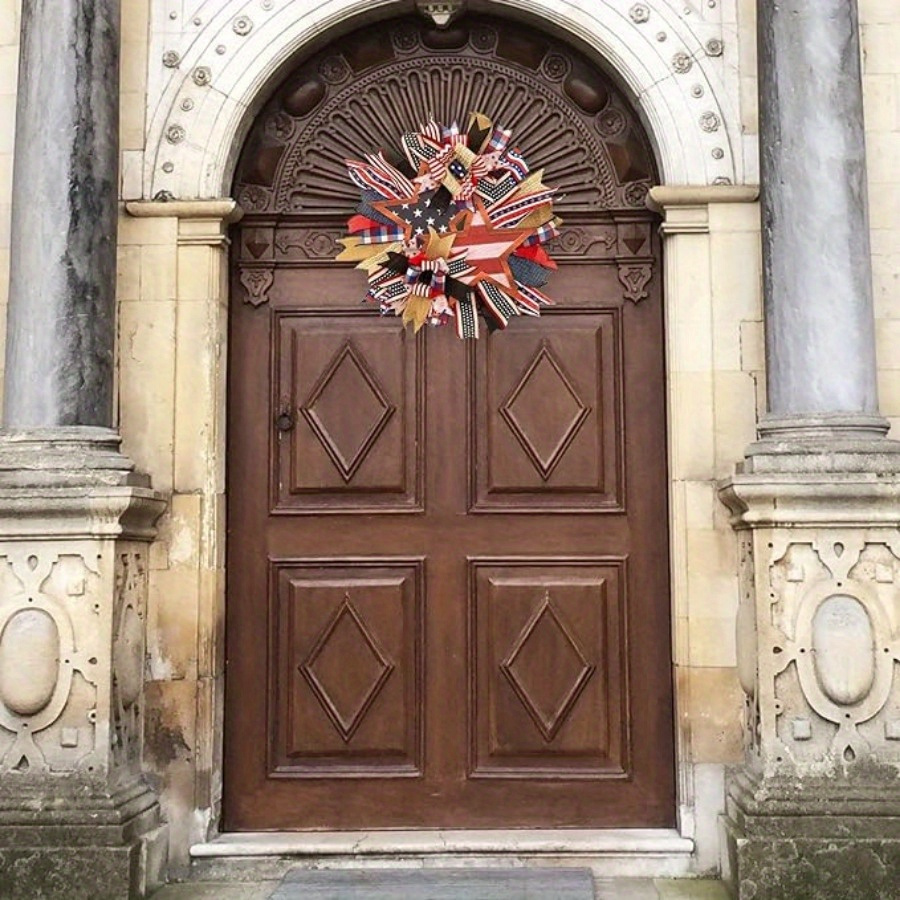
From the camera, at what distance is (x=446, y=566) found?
5.66 m

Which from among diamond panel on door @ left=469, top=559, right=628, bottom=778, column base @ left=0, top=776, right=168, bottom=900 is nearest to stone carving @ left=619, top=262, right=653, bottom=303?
diamond panel on door @ left=469, top=559, right=628, bottom=778

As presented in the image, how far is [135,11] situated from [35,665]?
312cm

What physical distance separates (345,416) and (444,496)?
24.3 inches

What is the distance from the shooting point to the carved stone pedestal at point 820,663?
4602 mm

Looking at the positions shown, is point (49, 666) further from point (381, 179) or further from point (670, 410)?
point (670, 410)

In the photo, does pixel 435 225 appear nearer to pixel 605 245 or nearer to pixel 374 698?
pixel 605 245

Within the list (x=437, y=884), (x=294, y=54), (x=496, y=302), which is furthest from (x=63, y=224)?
(x=437, y=884)

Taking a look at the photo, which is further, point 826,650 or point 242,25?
point 242,25

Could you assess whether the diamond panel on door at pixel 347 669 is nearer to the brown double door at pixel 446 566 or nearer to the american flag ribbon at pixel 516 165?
the brown double door at pixel 446 566

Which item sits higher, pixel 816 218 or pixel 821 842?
pixel 816 218

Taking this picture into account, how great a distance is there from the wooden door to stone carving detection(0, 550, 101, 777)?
92cm

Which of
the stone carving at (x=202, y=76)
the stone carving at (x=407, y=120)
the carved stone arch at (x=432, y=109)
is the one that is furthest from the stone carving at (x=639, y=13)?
the stone carving at (x=202, y=76)

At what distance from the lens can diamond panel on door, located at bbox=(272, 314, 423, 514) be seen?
18.7 feet

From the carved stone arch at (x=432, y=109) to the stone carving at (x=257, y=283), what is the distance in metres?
0.30
